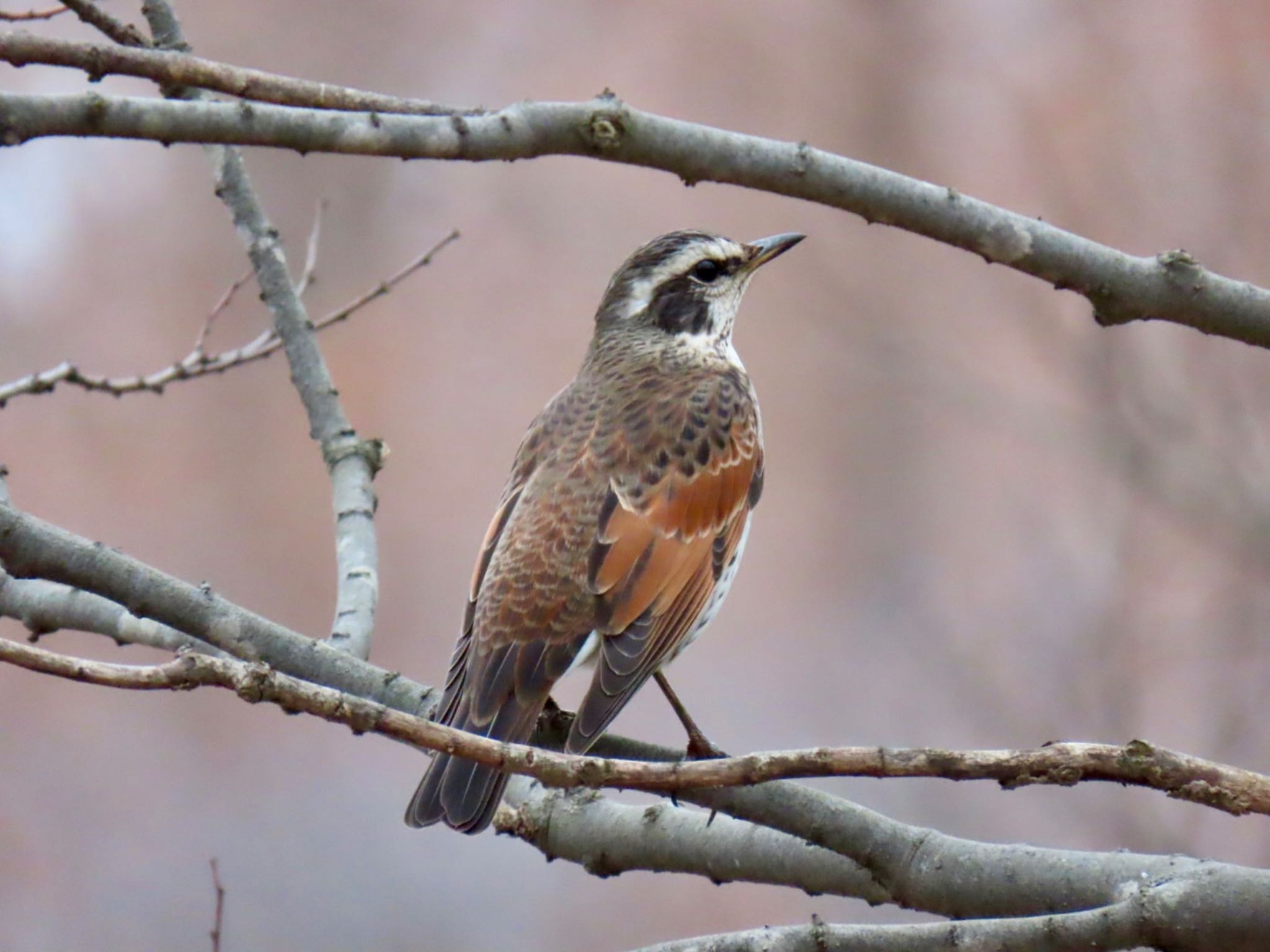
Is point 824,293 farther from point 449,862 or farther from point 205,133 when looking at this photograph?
point 205,133

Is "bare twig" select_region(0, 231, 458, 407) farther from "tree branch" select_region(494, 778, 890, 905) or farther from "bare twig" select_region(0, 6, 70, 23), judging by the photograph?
"tree branch" select_region(494, 778, 890, 905)

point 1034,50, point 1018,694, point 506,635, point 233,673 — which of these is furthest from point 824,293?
point 233,673

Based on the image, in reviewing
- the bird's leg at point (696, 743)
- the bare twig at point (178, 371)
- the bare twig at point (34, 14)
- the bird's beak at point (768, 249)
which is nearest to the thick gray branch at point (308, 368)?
the bare twig at point (178, 371)

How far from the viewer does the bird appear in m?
4.41

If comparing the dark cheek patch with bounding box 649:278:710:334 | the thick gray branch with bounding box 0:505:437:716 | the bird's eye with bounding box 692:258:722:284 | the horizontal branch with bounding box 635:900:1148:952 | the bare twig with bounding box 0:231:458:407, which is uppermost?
the bird's eye with bounding box 692:258:722:284

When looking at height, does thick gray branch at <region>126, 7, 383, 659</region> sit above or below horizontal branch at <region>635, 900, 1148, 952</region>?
above

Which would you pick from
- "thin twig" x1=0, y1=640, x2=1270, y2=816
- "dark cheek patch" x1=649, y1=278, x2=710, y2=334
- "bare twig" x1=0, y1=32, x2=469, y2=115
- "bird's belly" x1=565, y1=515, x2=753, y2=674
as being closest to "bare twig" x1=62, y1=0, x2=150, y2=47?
"bare twig" x1=0, y1=32, x2=469, y2=115

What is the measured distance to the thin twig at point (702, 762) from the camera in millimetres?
2391

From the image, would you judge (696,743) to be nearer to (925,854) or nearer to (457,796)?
(457,796)

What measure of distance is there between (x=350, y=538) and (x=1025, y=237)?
2.19 m

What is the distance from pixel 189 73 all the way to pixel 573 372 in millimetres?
8867

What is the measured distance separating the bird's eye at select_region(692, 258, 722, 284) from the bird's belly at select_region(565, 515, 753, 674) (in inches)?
41.6

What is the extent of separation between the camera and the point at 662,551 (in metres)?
4.89

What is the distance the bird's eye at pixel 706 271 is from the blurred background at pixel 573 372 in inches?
95.7
